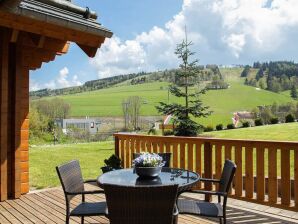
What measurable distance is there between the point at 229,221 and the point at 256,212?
1.98ft

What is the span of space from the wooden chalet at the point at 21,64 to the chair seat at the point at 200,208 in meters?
2.45

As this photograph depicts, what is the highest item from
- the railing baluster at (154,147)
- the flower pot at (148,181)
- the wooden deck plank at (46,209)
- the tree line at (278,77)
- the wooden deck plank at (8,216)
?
the tree line at (278,77)

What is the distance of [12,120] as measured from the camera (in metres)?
5.59

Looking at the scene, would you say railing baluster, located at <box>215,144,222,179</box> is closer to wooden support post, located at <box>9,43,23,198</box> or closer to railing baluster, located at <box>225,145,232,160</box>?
railing baluster, located at <box>225,145,232,160</box>

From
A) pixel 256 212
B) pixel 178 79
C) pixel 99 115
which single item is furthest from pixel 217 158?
pixel 99 115

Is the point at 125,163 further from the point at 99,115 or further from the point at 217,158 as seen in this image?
the point at 99,115

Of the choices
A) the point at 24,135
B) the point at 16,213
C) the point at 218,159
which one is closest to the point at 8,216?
the point at 16,213

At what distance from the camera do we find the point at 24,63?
19.1ft

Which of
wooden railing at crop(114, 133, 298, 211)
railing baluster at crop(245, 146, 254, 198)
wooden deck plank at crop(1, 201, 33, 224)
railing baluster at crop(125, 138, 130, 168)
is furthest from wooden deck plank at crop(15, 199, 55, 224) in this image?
railing baluster at crop(245, 146, 254, 198)

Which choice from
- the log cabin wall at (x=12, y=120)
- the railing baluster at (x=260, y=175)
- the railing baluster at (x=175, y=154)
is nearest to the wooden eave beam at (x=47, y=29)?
the log cabin wall at (x=12, y=120)

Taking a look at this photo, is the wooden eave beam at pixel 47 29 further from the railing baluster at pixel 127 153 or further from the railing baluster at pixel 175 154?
the railing baluster at pixel 127 153

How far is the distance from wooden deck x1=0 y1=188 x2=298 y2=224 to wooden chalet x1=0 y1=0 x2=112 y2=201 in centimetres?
45

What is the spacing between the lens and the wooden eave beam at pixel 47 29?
3.72 metres

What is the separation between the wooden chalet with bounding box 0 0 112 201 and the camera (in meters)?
4.43
